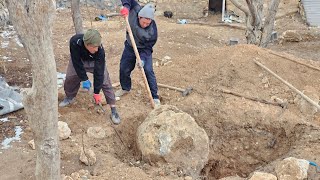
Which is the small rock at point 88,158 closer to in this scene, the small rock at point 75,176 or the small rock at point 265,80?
the small rock at point 75,176

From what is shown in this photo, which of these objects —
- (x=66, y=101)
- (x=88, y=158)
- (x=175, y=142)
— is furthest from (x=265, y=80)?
(x=88, y=158)

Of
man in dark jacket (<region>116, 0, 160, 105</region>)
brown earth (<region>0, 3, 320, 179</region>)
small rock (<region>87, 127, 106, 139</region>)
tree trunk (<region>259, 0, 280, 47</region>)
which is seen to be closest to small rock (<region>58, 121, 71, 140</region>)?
brown earth (<region>0, 3, 320, 179</region>)

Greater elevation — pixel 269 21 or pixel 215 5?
pixel 269 21

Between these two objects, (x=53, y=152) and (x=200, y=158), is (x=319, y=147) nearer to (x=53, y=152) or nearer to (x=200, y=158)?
(x=200, y=158)

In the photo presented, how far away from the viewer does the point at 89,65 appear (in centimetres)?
593

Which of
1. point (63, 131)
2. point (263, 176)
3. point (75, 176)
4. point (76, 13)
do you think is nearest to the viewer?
point (75, 176)

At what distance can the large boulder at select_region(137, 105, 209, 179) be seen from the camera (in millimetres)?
5586

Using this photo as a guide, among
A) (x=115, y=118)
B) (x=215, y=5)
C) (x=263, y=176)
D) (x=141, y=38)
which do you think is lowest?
(x=263, y=176)

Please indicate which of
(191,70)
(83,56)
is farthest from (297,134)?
(83,56)

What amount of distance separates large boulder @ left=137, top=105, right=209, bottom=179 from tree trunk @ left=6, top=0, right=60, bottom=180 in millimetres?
1969

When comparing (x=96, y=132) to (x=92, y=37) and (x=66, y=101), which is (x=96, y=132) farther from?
(x=92, y=37)

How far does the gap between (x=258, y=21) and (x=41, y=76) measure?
5.93 meters

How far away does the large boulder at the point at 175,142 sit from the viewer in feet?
18.3

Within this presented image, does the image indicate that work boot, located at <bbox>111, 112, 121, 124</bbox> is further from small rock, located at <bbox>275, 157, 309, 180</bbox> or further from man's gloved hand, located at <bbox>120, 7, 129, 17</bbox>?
small rock, located at <bbox>275, 157, 309, 180</bbox>
